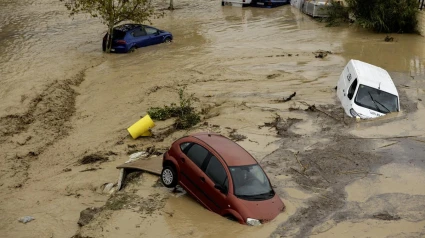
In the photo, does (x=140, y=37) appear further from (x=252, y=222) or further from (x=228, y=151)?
(x=252, y=222)

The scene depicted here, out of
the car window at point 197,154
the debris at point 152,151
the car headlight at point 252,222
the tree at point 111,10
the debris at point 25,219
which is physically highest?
the tree at point 111,10

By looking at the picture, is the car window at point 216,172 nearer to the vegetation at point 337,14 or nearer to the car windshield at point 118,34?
the car windshield at point 118,34

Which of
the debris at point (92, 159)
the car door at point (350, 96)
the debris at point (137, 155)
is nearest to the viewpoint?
the debris at point (137, 155)

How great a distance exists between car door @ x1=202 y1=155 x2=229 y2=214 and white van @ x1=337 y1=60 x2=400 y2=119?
668cm

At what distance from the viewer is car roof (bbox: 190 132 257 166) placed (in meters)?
10.6

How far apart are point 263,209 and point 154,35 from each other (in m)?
17.0

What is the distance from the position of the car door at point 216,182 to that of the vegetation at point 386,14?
20394mm

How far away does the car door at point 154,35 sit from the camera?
84.4 ft

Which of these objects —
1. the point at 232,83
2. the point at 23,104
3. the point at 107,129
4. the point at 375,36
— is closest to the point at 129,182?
the point at 107,129

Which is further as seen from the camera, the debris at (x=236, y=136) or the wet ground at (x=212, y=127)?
the debris at (x=236, y=136)

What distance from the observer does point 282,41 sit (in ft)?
89.9

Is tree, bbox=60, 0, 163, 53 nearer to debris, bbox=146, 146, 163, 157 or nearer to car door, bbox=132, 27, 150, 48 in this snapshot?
car door, bbox=132, 27, 150, 48

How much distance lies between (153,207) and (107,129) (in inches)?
239

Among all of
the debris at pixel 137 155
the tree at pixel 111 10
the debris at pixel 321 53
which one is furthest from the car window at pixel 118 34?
the debris at pixel 137 155
